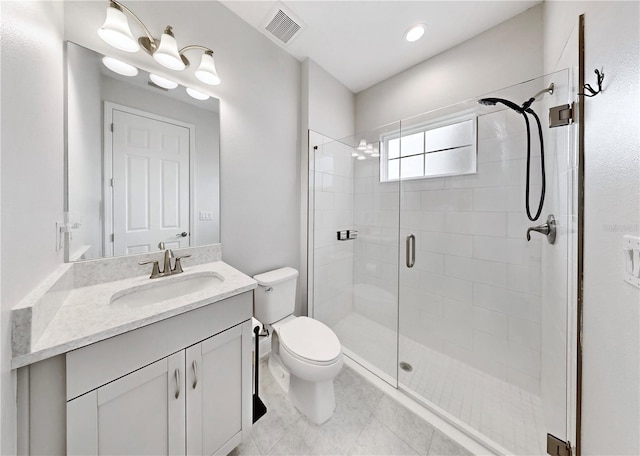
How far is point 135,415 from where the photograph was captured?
30.0 inches

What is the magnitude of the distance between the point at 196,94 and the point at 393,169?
5.34ft

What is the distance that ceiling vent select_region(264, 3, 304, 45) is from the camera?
153 cm

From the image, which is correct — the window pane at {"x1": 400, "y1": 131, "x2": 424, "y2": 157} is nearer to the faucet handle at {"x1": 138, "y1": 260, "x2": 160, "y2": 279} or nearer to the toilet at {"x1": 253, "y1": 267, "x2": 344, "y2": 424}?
the toilet at {"x1": 253, "y1": 267, "x2": 344, "y2": 424}

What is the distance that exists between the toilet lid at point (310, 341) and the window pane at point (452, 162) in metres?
1.58

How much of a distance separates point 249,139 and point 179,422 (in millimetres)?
1664

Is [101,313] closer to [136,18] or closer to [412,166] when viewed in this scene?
[136,18]

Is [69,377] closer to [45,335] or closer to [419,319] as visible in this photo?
[45,335]

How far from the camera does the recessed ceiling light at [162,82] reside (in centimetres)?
124

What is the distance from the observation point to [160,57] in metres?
1.20

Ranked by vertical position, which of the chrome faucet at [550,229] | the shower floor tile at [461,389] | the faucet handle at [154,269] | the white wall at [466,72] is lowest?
the shower floor tile at [461,389]

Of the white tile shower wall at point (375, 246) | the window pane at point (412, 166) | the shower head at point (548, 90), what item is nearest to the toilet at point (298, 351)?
the white tile shower wall at point (375, 246)

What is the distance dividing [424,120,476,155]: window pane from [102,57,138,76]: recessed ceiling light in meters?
2.10

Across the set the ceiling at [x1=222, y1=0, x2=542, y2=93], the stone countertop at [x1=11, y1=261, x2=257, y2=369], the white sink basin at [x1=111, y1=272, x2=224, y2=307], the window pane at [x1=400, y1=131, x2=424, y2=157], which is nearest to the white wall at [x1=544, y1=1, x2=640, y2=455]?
the ceiling at [x1=222, y1=0, x2=542, y2=93]

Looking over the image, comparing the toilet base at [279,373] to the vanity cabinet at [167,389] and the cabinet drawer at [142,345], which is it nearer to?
the vanity cabinet at [167,389]
